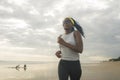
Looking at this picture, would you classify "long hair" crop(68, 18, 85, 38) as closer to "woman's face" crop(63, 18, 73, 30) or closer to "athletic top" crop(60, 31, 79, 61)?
"woman's face" crop(63, 18, 73, 30)

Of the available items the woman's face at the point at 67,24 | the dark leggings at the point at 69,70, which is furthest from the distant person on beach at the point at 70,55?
the woman's face at the point at 67,24

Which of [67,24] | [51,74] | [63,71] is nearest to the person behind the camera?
[63,71]

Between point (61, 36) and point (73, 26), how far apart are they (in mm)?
289

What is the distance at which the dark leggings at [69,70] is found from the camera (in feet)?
19.2

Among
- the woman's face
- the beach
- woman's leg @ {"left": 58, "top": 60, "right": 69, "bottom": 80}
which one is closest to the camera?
woman's leg @ {"left": 58, "top": 60, "right": 69, "bottom": 80}

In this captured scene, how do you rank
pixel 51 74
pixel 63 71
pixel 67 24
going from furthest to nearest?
pixel 51 74
pixel 67 24
pixel 63 71

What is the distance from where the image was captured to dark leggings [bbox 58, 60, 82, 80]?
5.85m

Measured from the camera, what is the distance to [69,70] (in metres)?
5.89

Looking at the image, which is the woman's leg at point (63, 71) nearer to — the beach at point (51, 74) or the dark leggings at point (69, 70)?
the dark leggings at point (69, 70)

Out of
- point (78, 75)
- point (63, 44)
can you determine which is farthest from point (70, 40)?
point (78, 75)

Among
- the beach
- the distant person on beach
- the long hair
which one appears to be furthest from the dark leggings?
the beach

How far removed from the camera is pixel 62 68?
5883mm

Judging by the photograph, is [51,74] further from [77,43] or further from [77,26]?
[77,43]

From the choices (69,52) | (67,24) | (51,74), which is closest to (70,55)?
(69,52)
